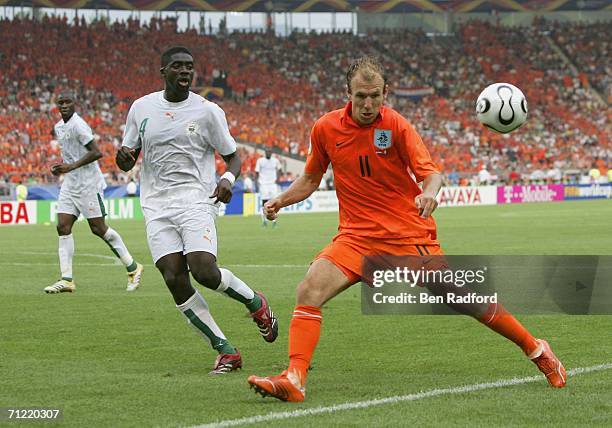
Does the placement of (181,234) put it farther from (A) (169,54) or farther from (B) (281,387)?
(B) (281,387)

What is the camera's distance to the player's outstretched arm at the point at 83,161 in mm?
12531

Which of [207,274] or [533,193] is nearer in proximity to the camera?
[207,274]

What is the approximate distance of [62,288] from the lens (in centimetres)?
1354

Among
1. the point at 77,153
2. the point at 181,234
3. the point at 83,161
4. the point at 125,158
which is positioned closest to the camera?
the point at 125,158

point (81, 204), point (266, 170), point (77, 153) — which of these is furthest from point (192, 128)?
point (266, 170)

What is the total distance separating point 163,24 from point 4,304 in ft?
155

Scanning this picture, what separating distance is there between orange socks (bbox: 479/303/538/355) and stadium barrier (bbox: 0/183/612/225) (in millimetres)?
22535

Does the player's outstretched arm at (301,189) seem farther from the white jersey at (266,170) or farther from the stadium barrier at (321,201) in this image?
the white jersey at (266,170)

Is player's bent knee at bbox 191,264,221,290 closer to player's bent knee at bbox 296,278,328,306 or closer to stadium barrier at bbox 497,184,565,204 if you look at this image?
player's bent knee at bbox 296,278,328,306

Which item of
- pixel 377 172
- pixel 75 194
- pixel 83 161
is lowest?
pixel 75 194

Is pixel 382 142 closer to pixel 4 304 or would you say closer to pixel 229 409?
pixel 229 409

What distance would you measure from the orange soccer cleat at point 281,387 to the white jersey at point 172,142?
6.70ft

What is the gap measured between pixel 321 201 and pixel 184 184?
3572cm

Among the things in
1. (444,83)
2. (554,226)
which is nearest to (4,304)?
(554,226)
